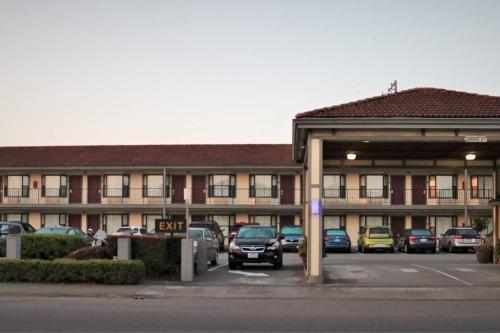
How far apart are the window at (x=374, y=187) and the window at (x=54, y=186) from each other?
23.0 metres

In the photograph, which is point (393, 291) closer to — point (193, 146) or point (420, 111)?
point (420, 111)

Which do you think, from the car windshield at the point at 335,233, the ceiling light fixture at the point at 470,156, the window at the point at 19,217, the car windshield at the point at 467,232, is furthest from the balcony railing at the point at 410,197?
the ceiling light fixture at the point at 470,156

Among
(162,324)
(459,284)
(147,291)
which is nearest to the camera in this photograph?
(162,324)

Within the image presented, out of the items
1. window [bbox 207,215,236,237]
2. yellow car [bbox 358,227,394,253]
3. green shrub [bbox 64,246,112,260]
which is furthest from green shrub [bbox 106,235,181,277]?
window [bbox 207,215,236,237]

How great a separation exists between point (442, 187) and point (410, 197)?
2653 mm

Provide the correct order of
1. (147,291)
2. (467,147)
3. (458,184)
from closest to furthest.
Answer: (147,291) → (467,147) → (458,184)

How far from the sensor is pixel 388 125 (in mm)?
20828

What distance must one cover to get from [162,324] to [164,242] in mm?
9051

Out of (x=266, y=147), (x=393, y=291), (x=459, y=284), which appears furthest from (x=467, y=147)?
(x=266, y=147)

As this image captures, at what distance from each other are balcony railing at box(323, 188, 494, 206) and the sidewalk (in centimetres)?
3366

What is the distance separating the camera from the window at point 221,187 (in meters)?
54.2

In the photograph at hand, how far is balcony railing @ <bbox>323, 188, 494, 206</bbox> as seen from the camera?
5291 cm

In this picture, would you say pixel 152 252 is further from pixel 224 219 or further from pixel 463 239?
pixel 224 219

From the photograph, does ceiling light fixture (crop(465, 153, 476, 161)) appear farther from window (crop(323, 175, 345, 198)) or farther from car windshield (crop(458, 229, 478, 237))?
window (crop(323, 175, 345, 198))
